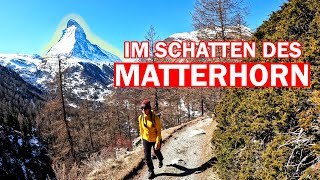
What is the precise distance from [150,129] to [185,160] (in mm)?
3176

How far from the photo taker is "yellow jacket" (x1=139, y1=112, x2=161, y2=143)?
357 inches

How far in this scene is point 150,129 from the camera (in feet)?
29.9

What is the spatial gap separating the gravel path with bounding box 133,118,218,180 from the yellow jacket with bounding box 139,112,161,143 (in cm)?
149

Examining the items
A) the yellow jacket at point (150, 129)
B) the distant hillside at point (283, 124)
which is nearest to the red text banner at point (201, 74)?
the distant hillside at point (283, 124)

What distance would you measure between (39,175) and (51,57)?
294 feet

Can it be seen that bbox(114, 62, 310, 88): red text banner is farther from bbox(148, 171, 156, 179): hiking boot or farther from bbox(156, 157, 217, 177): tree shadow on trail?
bbox(148, 171, 156, 179): hiking boot

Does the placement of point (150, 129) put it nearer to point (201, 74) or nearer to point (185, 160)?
point (185, 160)

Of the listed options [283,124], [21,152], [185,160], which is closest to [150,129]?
[185,160]

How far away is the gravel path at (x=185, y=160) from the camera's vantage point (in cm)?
991

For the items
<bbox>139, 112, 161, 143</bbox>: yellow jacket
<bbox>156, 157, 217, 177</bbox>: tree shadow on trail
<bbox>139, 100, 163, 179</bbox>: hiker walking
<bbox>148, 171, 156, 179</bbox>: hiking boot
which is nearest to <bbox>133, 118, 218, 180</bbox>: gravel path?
<bbox>156, 157, 217, 177</bbox>: tree shadow on trail

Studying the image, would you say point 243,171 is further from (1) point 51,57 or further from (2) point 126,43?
(1) point 51,57

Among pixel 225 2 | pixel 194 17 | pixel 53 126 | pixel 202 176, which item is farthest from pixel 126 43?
pixel 53 126

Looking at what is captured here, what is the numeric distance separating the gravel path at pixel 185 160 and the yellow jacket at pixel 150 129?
1.49m

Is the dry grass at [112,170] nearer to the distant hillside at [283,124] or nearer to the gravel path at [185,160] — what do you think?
the gravel path at [185,160]
